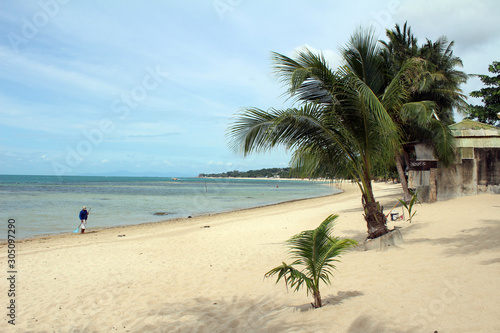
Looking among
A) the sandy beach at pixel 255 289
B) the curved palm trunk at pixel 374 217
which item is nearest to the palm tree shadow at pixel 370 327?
the sandy beach at pixel 255 289

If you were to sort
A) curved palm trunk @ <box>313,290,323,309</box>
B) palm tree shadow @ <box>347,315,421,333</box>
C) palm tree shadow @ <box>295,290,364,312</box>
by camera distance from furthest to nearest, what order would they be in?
palm tree shadow @ <box>295,290,364,312</box> < curved palm trunk @ <box>313,290,323,309</box> < palm tree shadow @ <box>347,315,421,333</box>

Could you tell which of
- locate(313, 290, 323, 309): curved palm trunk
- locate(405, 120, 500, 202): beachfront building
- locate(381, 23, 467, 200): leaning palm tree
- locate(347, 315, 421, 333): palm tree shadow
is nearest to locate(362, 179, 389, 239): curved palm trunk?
locate(313, 290, 323, 309): curved palm trunk

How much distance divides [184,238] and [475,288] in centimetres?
834

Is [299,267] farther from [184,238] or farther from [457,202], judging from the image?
[457,202]

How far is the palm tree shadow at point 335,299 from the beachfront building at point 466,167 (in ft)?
34.0

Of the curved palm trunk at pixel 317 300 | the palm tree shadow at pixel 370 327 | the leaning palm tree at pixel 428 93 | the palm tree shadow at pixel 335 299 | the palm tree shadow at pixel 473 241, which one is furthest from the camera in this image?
the leaning palm tree at pixel 428 93

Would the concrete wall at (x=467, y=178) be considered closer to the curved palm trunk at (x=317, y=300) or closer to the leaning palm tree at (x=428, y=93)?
the leaning palm tree at (x=428, y=93)

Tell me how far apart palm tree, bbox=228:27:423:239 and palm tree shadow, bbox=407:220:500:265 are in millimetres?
1121

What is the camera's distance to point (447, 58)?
55.5ft

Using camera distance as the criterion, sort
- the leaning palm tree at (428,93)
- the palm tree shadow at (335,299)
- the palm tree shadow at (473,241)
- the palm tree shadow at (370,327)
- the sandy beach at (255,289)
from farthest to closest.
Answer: the leaning palm tree at (428,93) < the palm tree shadow at (473,241) < the palm tree shadow at (335,299) < the sandy beach at (255,289) < the palm tree shadow at (370,327)

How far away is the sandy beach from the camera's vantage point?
3449 mm

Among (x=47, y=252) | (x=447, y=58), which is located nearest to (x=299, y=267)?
(x=47, y=252)

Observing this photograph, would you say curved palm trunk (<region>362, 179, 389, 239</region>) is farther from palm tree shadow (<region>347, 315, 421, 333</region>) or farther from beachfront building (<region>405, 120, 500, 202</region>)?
beachfront building (<region>405, 120, 500, 202</region>)

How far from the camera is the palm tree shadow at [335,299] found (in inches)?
151
